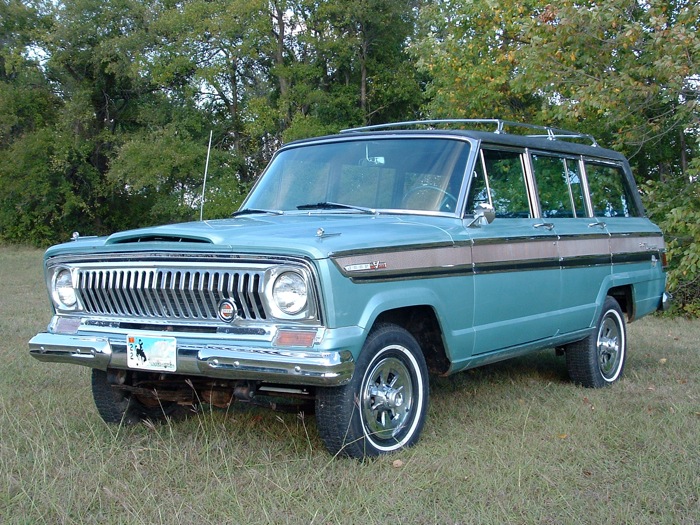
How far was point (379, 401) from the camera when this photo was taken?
4.25m

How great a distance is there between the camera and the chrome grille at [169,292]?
392cm

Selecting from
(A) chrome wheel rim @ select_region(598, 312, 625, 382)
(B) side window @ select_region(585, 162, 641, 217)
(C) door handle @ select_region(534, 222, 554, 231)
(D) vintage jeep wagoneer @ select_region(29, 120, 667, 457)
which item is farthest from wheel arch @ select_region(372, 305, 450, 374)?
(B) side window @ select_region(585, 162, 641, 217)

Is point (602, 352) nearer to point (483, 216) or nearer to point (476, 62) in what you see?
point (483, 216)

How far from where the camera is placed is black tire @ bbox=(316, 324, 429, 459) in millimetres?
3975

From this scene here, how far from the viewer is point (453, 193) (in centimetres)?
504

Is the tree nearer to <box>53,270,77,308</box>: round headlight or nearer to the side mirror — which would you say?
the side mirror

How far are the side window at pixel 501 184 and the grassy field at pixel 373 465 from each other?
1339 mm

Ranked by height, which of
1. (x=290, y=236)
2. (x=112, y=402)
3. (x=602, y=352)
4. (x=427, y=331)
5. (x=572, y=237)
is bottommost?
(x=602, y=352)

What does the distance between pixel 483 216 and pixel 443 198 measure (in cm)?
32

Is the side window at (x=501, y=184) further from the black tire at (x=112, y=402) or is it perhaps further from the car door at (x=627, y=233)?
the black tire at (x=112, y=402)

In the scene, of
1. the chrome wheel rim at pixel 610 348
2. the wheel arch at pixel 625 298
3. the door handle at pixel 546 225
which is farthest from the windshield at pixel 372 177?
the wheel arch at pixel 625 298

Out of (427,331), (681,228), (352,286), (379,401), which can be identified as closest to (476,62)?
(681,228)

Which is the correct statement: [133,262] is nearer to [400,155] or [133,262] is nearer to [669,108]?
[400,155]

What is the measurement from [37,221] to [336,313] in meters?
32.9
